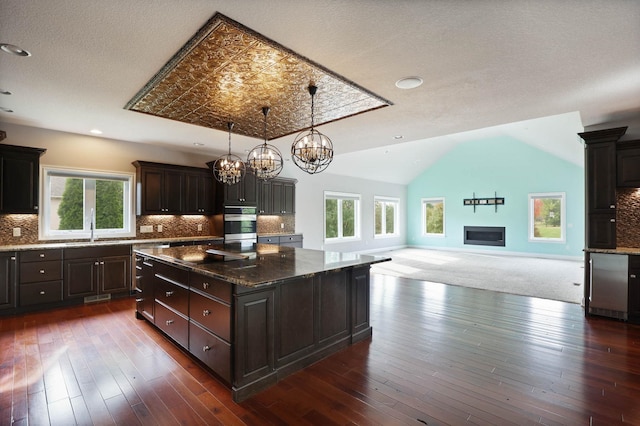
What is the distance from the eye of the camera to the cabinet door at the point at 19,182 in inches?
171

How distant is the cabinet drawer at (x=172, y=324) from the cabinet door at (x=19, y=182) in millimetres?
2870

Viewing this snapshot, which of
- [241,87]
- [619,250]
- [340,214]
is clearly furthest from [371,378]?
[340,214]

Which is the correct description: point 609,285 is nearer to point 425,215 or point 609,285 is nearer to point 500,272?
point 500,272

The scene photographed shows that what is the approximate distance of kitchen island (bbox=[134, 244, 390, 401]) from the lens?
2352mm

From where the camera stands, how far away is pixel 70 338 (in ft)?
11.2

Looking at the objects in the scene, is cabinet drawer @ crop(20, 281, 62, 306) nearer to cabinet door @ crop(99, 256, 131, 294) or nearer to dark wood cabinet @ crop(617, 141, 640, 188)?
cabinet door @ crop(99, 256, 131, 294)

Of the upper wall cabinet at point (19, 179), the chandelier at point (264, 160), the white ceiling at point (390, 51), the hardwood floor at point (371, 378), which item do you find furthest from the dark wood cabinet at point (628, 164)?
the upper wall cabinet at point (19, 179)

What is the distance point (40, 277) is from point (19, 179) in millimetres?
1458

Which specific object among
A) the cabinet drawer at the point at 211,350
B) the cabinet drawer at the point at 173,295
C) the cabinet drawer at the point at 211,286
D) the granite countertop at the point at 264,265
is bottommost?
the cabinet drawer at the point at 211,350

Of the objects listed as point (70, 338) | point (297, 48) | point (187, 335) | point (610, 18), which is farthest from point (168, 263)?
point (610, 18)

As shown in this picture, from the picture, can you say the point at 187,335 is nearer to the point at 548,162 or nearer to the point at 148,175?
the point at 148,175

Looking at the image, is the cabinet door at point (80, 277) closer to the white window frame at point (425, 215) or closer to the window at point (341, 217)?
the window at point (341, 217)

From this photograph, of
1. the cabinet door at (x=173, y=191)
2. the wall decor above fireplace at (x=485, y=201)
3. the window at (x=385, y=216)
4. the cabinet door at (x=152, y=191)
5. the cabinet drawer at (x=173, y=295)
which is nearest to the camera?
the cabinet drawer at (x=173, y=295)

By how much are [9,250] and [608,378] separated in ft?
22.6
